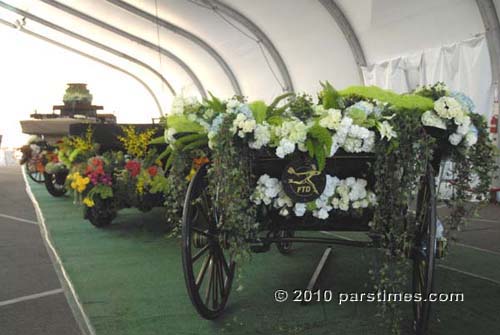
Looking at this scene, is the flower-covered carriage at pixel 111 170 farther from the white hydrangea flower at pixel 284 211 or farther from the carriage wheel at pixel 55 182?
the white hydrangea flower at pixel 284 211

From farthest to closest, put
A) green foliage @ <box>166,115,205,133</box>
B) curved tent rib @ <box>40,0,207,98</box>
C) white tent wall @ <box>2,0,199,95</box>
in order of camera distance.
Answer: white tent wall @ <box>2,0,199,95</box> → curved tent rib @ <box>40,0,207,98</box> → green foliage @ <box>166,115,205,133</box>

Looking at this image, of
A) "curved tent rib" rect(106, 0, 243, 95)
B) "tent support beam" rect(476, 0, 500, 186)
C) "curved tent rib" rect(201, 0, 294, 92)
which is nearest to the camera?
"tent support beam" rect(476, 0, 500, 186)

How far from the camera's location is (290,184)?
2.62m

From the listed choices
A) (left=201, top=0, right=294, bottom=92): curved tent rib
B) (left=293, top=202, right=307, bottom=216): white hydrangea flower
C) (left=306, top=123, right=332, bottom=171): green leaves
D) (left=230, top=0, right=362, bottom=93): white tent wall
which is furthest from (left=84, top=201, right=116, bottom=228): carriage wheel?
(left=201, top=0, right=294, bottom=92): curved tent rib

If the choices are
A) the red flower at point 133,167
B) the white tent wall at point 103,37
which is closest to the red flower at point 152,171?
the red flower at point 133,167

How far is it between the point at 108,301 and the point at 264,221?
3.89 ft

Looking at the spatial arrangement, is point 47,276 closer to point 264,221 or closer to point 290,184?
point 264,221

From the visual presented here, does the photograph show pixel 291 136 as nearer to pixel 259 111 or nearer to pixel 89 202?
pixel 259 111

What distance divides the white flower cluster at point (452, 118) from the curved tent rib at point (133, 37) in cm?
1203

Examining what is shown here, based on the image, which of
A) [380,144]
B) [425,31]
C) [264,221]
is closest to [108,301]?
[264,221]

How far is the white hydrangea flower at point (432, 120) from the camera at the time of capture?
95.8 inches

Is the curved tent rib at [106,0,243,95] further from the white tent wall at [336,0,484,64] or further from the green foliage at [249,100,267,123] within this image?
the green foliage at [249,100,267,123]

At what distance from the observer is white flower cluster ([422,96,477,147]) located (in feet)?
7.96

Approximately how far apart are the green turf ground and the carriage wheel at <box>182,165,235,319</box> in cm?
11
